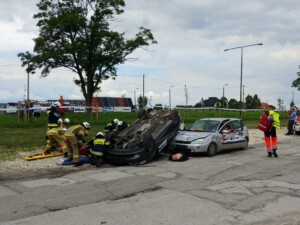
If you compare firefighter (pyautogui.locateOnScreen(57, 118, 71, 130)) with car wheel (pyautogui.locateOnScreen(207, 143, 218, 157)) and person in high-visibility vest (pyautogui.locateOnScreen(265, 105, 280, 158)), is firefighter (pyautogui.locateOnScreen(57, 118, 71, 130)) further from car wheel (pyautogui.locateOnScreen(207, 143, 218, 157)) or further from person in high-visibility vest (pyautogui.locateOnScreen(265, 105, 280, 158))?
person in high-visibility vest (pyautogui.locateOnScreen(265, 105, 280, 158))

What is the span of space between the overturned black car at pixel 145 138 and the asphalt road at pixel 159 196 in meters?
0.49

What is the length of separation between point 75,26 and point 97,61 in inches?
128

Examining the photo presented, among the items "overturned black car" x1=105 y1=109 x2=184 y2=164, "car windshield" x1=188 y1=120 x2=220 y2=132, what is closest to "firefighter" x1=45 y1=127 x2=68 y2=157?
"overturned black car" x1=105 y1=109 x2=184 y2=164

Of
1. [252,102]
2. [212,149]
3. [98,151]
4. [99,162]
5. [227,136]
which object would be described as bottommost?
[99,162]

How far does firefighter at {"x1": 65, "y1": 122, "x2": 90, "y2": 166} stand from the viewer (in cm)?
1167

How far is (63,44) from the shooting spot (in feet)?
103

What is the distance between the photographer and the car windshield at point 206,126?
1451 centimetres

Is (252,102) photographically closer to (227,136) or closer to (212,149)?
(227,136)

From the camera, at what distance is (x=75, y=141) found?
1173 cm

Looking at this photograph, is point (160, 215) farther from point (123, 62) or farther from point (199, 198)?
point (123, 62)

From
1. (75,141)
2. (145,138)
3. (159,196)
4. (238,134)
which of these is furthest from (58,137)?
(238,134)

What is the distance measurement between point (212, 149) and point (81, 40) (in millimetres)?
20530

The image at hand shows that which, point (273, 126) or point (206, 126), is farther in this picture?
point (206, 126)

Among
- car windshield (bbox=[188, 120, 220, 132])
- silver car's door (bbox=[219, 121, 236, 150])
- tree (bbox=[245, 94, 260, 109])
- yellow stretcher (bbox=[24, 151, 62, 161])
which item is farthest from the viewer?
tree (bbox=[245, 94, 260, 109])
